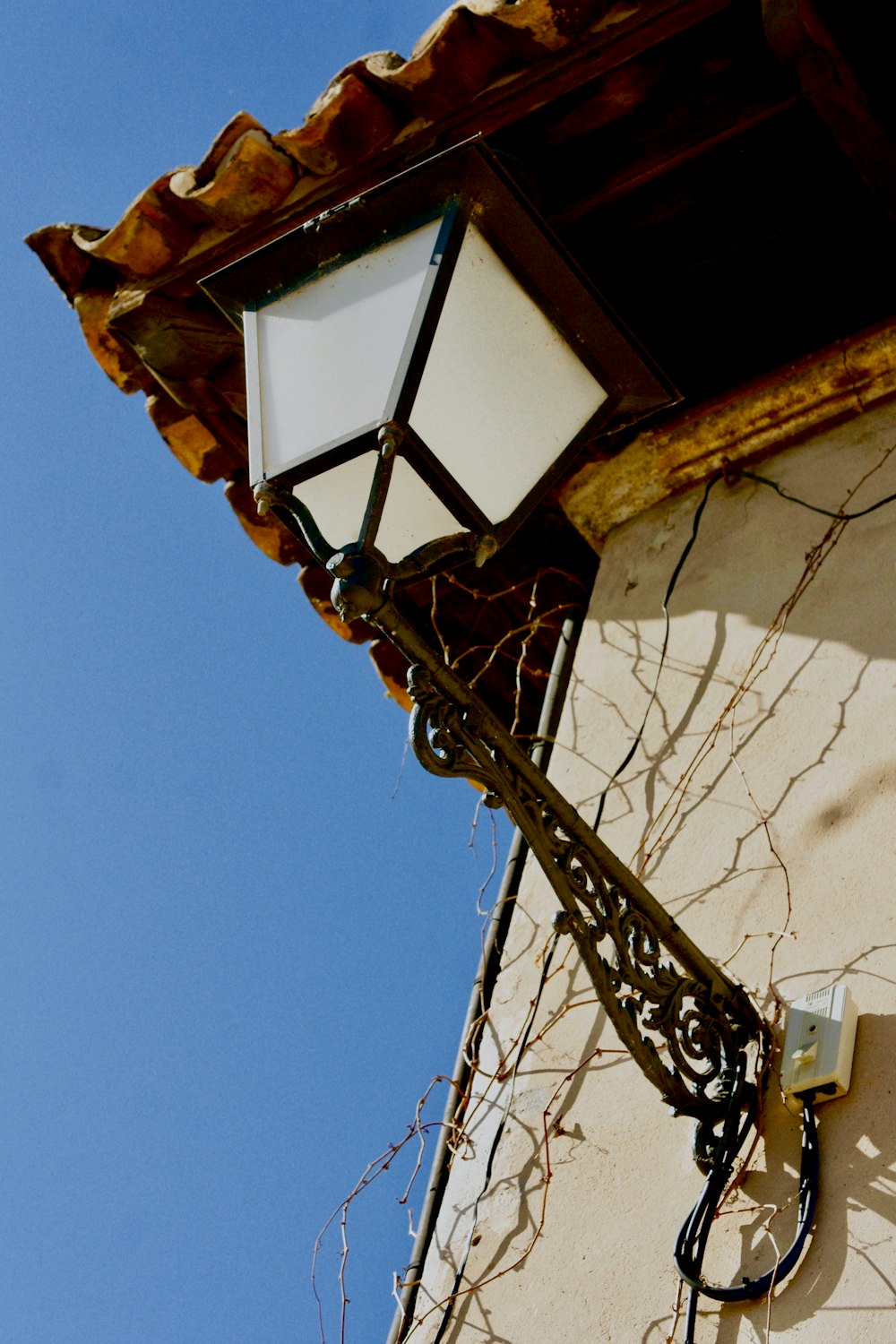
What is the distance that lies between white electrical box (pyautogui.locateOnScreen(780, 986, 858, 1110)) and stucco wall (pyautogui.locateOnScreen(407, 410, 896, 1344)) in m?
0.03

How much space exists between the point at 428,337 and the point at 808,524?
114cm

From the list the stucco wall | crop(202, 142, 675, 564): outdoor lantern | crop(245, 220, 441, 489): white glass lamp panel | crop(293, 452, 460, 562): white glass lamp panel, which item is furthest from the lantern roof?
crop(293, 452, 460, 562): white glass lamp panel

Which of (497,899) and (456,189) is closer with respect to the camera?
(456,189)

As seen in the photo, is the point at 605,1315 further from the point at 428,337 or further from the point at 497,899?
the point at 428,337

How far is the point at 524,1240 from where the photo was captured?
85.8 inches

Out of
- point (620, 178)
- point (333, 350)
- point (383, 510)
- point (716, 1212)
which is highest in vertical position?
point (620, 178)

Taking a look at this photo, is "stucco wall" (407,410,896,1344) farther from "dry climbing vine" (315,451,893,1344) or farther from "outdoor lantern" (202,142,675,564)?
"outdoor lantern" (202,142,675,564)

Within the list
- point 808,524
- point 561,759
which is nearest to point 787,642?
point 808,524

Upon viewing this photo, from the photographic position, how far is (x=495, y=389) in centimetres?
201

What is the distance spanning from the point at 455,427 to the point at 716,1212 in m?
1.05

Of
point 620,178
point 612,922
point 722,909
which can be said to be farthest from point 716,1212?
point 620,178

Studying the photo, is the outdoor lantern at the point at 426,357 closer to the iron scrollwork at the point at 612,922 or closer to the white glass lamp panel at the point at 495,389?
the white glass lamp panel at the point at 495,389

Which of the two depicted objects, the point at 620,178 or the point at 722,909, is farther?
the point at 620,178

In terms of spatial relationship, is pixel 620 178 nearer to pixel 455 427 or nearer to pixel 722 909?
pixel 455 427
